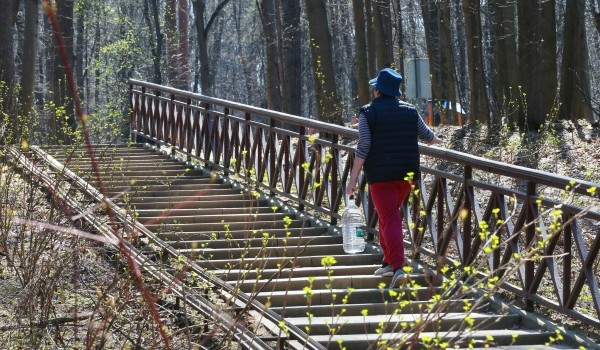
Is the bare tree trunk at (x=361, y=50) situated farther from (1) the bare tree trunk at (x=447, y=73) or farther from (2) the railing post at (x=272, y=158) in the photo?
(2) the railing post at (x=272, y=158)

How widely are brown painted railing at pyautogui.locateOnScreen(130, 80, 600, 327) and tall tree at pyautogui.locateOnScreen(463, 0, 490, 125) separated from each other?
504 cm

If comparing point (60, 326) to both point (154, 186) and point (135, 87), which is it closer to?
point (154, 186)

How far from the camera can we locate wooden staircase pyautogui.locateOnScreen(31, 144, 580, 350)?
675cm

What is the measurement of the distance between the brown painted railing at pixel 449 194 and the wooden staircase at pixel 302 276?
→ 0.93 feet

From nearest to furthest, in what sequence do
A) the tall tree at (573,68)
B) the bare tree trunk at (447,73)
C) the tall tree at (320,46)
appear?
the tall tree at (573,68), the tall tree at (320,46), the bare tree trunk at (447,73)

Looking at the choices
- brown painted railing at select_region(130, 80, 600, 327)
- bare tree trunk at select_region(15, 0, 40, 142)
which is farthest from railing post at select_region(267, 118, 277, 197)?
bare tree trunk at select_region(15, 0, 40, 142)

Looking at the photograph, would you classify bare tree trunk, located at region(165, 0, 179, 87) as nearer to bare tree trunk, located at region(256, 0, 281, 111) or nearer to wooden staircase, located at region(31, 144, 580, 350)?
bare tree trunk, located at region(256, 0, 281, 111)

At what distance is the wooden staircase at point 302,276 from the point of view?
6754 millimetres

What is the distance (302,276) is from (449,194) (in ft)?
5.06

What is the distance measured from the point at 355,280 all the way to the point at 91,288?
2.86m

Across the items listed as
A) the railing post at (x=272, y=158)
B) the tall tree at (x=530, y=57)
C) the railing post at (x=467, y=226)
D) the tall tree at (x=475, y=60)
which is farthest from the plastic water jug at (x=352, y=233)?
the tall tree at (x=475, y=60)

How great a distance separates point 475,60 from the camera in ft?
82.5

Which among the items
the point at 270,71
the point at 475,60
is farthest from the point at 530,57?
the point at 270,71

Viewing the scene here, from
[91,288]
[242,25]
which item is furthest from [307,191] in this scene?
[242,25]
